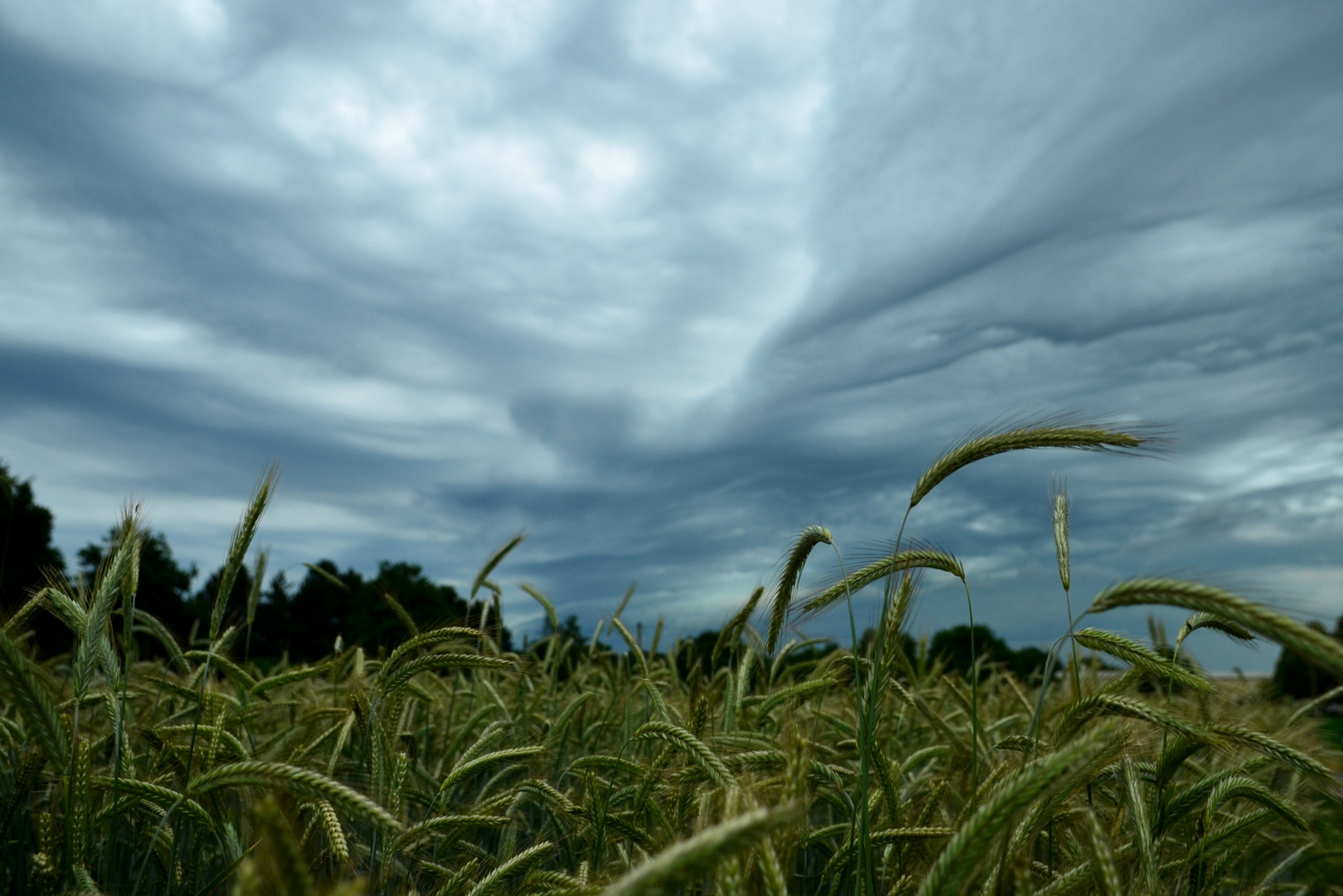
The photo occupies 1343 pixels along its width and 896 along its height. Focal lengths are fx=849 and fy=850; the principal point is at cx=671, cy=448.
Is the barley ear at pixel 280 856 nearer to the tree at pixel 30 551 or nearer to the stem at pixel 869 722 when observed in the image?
the stem at pixel 869 722

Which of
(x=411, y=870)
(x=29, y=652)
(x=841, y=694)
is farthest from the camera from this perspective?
(x=841, y=694)

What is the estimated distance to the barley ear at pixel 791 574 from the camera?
9.91 ft

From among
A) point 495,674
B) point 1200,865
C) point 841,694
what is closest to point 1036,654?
point 841,694

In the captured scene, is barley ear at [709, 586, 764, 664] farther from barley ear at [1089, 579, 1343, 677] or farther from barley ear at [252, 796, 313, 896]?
barley ear at [252, 796, 313, 896]

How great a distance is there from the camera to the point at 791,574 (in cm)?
308

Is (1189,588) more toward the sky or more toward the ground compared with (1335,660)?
more toward the sky

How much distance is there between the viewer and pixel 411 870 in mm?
3105

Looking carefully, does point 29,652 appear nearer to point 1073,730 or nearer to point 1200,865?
point 1073,730

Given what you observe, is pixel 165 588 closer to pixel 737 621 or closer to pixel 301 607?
pixel 301 607

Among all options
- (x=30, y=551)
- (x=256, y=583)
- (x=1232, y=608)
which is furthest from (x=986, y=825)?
(x=30, y=551)

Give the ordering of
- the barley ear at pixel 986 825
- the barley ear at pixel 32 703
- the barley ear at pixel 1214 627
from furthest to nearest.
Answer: the barley ear at pixel 1214 627 < the barley ear at pixel 32 703 < the barley ear at pixel 986 825

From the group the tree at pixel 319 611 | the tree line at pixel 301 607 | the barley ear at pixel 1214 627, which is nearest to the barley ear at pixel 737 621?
the barley ear at pixel 1214 627

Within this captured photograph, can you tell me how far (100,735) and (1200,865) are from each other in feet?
14.5

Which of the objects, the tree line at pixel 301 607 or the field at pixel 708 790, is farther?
the tree line at pixel 301 607
